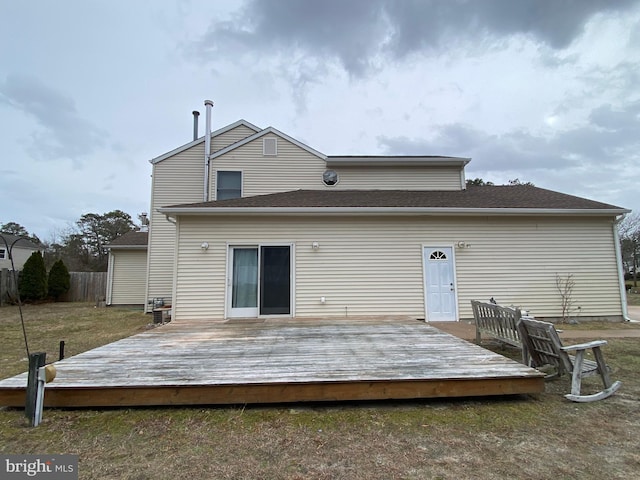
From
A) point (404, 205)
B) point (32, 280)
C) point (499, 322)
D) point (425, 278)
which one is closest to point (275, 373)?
point (499, 322)

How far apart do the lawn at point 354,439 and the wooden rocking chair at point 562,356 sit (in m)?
0.13

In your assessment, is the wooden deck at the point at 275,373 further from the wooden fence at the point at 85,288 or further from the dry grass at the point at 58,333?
the wooden fence at the point at 85,288

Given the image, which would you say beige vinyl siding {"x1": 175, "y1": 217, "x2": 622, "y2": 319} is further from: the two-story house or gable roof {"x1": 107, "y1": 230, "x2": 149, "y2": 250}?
gable roof {"x1": 107, "y1": 230, "x2": 149, "y2": 250}

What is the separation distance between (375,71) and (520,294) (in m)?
9.12

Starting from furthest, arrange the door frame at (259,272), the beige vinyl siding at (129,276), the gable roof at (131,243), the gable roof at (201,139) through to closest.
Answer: the beige vinyl siding at (129,276) < the gable roof at (131,243) < the gable roof at (201,139) < the door frame at (259,272)

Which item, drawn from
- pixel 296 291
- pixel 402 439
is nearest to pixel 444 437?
pixel 402 439

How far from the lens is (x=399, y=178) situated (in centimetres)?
1046

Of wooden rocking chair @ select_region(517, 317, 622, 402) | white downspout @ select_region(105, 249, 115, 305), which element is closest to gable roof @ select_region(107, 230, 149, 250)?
white downspout @ select_region(105, 249, 115, 305)

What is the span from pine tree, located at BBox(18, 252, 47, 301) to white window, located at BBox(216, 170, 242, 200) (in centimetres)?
1128

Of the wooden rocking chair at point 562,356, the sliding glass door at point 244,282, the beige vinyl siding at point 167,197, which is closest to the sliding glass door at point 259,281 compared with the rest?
the sliding glass door at point 244,282

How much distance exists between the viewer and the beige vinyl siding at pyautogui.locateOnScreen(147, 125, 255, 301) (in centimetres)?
1060

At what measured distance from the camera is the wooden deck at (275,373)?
2.92m

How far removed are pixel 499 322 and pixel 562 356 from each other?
1382 millimetres

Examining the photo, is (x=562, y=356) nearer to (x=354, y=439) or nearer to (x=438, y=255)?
(x=354, y=439)
